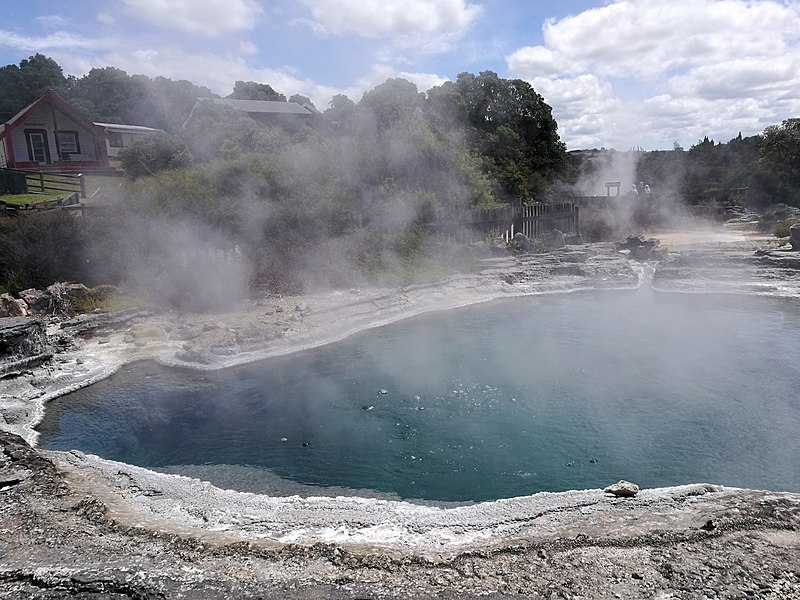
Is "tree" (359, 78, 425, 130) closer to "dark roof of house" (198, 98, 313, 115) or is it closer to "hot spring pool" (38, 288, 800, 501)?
"dark roof of house" (198, 98, 313, 115)

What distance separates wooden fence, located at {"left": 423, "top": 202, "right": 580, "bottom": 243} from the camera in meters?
22.5

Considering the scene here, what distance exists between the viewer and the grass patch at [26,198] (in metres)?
19.3

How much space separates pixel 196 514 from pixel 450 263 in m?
15.7

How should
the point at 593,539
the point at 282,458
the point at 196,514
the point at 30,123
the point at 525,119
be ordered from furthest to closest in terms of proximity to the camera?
1. the point at 525,119
2. the point at 30,123
3. the point at 282,458
4. the point at 196,514
5. the point at 593,539

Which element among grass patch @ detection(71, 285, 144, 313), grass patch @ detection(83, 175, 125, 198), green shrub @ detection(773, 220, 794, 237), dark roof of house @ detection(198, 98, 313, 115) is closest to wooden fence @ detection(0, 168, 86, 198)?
grass patch @ detection(83, 175, 125, 198)

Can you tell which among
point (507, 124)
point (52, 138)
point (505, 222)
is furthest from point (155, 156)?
point (507, 124)

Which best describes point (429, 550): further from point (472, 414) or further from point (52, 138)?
point (52, 138)

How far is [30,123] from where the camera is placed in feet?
79.7

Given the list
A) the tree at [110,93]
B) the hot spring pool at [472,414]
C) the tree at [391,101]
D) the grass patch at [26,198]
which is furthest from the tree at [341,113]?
the tree at [110,93]

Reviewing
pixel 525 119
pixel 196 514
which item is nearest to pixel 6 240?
pixel 196 514

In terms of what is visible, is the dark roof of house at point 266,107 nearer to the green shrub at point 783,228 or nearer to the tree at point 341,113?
the tree at point 341,113

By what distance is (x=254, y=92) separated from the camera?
4447 centimetres

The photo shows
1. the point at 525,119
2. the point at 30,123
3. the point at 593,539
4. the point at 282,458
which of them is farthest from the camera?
the point at 525,119

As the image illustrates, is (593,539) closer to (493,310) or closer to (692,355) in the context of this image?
(692,355)
